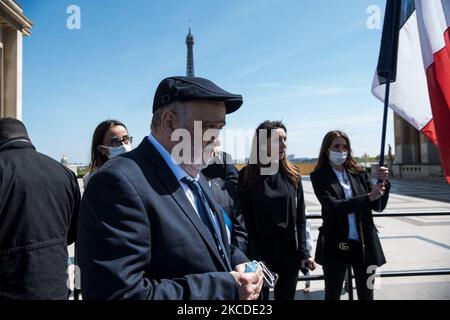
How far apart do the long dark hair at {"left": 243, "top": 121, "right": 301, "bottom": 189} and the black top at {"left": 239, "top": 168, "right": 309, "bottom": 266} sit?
6cm

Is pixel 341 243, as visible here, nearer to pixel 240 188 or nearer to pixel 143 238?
pixel 240 188

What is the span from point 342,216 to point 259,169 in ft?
3.10

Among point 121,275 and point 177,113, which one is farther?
point 177,113

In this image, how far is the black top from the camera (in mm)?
3133

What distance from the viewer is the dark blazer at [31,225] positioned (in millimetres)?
2148

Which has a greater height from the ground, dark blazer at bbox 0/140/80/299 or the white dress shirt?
the white dress shirt

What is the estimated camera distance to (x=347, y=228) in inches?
129

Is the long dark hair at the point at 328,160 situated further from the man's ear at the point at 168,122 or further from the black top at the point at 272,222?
the man's ear at the point at 168,122

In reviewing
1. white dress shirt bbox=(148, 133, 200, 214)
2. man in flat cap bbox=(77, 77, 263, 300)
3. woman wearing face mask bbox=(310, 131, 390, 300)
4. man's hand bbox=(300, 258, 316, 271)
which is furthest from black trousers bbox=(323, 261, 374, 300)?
white dress shirt bbox=(148, 133, 200, 214)

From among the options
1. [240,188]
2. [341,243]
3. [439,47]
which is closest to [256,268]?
[240,188]

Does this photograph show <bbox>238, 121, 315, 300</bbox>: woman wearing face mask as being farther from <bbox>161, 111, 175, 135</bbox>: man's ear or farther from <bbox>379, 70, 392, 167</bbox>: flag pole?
<bbox>161, 111, 175, 135</bbox>: man's ear

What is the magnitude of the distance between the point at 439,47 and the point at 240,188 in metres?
2.01
